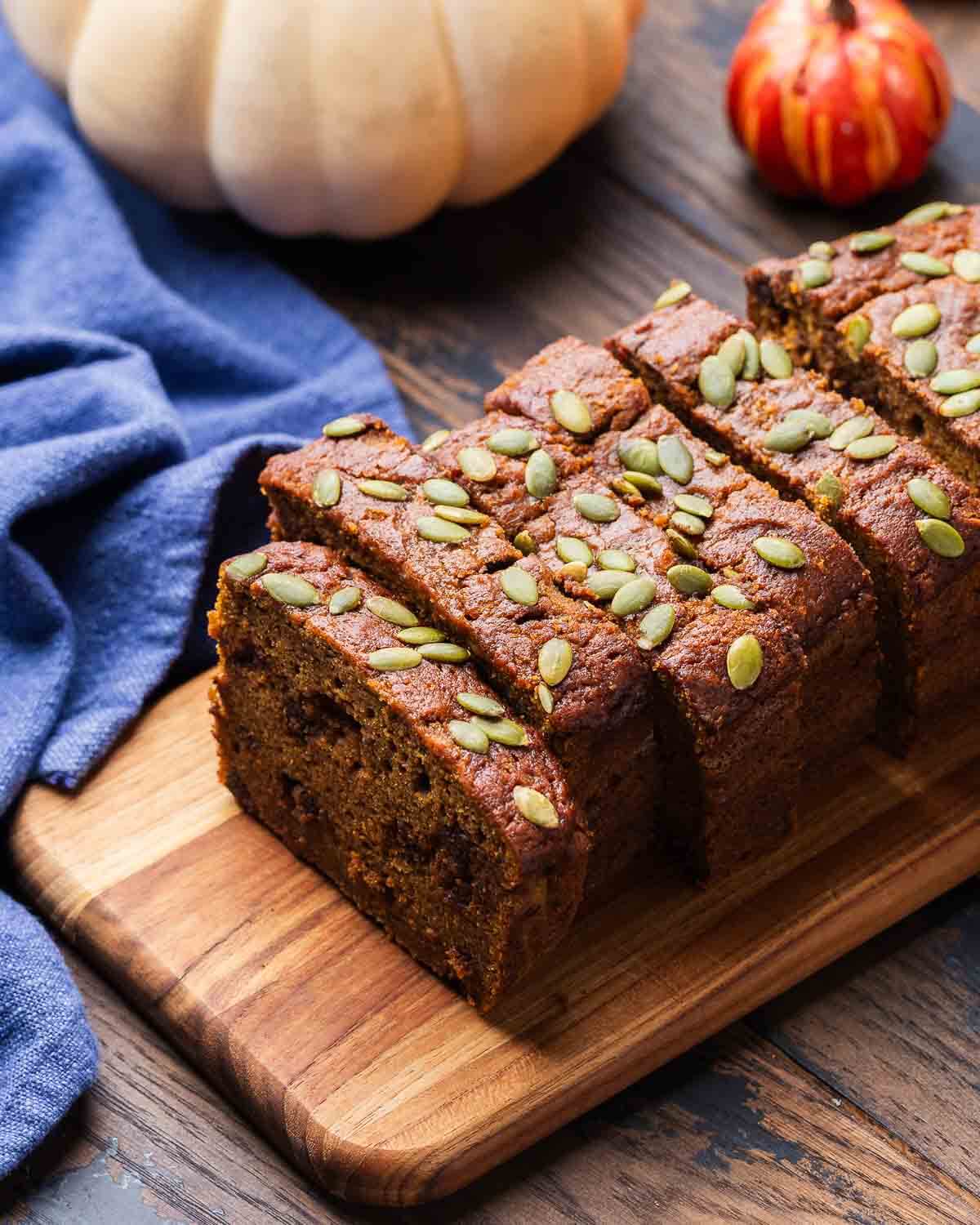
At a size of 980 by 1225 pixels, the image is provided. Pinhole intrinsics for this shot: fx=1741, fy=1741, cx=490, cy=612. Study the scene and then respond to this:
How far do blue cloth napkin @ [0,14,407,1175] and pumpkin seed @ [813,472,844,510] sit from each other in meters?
1.37

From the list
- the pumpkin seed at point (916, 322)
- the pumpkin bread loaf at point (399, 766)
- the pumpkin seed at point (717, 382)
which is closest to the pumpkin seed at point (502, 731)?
the pumpkin bread loaf at point (399, 766)

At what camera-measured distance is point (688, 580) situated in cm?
332

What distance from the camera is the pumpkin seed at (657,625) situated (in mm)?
3250

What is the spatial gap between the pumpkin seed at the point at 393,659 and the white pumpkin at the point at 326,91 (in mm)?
1920

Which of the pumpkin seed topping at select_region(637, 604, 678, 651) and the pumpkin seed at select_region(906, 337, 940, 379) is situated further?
the pumpkin seed at select_region(906, 337, 940, 379)

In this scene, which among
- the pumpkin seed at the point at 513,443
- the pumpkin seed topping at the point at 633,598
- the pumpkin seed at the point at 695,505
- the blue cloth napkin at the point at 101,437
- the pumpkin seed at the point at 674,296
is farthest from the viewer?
the pumpkin seed at the point at 674,296

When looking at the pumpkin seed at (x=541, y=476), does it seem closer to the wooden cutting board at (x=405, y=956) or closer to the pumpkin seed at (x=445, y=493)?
the pumpkin seed at (x=445, y=493)

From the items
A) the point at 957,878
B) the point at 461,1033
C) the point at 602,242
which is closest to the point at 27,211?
the point at 602,242

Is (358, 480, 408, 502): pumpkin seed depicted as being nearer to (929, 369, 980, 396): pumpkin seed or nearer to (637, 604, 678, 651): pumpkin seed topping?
(637, 604, 678, 651): pumpkin seed topping

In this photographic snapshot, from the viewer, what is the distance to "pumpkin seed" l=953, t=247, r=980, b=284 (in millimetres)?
3826

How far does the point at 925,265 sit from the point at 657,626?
46.9 inches

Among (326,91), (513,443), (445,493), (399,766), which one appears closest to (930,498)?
(513,443)

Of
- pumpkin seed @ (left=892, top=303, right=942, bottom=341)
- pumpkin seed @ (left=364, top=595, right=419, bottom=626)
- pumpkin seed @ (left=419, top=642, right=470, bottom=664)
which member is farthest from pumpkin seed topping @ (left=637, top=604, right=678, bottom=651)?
pumpkin seed @ (left=892, top=303, right=942, bottom=341)

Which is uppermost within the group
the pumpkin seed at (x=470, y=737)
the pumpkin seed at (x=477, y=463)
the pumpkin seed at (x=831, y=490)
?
the pumpkin seed at (x=477, y=463)
